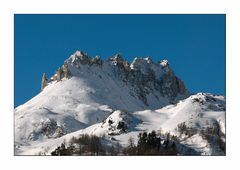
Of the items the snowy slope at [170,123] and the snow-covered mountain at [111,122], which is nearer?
the snowy slope at [170,123]

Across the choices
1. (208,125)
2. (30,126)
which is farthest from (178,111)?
(30,126)

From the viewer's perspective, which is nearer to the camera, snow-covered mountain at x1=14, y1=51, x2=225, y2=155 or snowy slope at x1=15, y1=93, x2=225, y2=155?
snowy slope at x1=15, y1=93, x2=225, y2=155

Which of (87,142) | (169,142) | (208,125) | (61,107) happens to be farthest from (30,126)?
(169,142)

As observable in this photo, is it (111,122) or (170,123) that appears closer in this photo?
(111,122)

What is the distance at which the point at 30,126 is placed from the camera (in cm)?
16900

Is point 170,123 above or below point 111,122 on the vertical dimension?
below

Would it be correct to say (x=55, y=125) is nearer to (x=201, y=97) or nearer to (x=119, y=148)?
(x=201, y=97)

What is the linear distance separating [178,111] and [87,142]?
5361 cm

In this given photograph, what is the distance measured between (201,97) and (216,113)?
16974mm

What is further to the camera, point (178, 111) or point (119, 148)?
point (178, 111)
